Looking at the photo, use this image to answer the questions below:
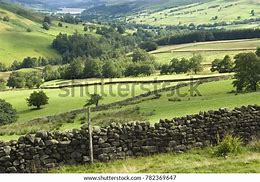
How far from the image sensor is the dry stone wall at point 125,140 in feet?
52.2

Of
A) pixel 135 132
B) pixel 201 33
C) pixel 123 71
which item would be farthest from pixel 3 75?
pixel 135 132

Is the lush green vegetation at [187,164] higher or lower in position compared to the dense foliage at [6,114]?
higher

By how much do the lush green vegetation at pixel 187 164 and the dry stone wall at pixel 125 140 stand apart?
360mm

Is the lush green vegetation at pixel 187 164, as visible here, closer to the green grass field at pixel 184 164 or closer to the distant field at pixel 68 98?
the green grass field at pixel 184 164

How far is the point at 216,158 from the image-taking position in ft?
53.6

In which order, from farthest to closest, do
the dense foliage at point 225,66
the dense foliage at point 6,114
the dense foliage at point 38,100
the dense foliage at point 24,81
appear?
the dense foliage at point 24,81, the dense foliage at point 225,66, the dense foliage at point 38,100, the dense foliage at point 6,114

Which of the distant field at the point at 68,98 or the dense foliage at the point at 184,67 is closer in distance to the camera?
the distant field at the point at 68,98

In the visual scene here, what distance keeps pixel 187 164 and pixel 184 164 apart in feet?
0.33

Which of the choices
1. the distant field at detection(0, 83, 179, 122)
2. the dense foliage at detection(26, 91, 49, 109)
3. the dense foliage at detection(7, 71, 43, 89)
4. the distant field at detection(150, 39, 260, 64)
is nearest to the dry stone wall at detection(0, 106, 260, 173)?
the distant field at detection(0, 83, 179, 122)

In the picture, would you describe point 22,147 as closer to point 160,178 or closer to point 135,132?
point 135,132

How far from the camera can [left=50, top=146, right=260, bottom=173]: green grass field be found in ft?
46.7

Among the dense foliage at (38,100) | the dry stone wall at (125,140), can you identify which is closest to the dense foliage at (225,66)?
the dense foliage at (38,100)

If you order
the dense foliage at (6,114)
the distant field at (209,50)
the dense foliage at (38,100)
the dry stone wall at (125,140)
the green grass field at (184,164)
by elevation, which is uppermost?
the distant field at (209,50)

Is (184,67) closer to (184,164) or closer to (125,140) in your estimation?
(125,140)
